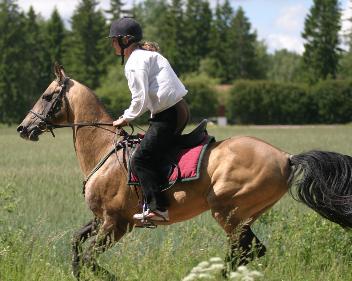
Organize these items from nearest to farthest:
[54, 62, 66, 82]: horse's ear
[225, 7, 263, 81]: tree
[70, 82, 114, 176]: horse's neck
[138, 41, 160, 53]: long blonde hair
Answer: [138, 41, 160, 53]: long blonde hair → [70, 82, 114, 176]: horse's neck → [54, 62, 66, 82]: horse's ear → [225, 7, 263, 81]: tree

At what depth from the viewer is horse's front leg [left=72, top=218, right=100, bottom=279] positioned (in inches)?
276

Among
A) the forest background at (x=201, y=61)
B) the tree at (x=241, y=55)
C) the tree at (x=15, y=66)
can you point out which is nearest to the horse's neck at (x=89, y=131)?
the forest background at (x=201, y=61)

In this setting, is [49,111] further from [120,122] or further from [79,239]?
[79,239]

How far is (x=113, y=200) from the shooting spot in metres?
7.29

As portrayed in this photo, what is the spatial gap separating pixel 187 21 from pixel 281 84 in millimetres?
31698

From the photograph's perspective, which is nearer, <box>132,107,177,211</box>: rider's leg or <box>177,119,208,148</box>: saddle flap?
<box>132,107,177,211</box>: rider's leg

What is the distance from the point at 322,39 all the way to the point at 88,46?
30.6 metres

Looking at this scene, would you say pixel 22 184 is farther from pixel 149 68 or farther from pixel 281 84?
pixel 281 84

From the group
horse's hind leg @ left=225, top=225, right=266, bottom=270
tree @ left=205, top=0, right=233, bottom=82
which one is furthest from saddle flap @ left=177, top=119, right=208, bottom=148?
tree @ left=205, top=0, right=233, bottom=82

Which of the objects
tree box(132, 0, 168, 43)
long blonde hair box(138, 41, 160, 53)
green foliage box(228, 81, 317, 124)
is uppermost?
tree box(132, 0, 168, 43)

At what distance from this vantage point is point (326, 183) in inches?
278

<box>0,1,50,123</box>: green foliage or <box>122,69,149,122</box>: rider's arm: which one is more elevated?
<box>122,69,149,122</box>: rider's arm

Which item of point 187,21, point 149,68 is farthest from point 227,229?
point 187,21

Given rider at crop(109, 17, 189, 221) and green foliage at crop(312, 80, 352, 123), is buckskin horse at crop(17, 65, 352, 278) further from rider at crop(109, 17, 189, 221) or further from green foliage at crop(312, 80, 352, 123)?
green foliage at crop(312, 80, 352, 123)
